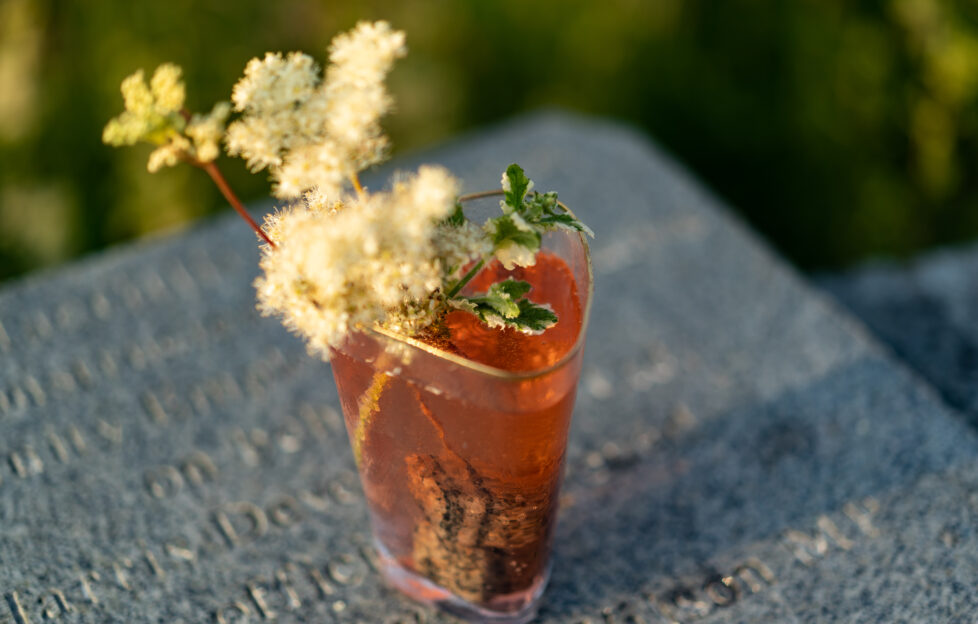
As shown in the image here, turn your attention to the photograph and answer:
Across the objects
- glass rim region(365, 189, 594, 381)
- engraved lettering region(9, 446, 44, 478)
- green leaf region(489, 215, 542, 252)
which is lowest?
engraved lettering region(9, 446, 44, 478)

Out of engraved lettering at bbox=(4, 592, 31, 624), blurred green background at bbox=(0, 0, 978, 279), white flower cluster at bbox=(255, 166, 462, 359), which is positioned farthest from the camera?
blurred green background at bbox=(0, 0, 978, 279)

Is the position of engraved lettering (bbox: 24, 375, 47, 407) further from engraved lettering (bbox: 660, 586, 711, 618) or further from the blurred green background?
engraved lettering (bbox: 660, 586, 711, 618)

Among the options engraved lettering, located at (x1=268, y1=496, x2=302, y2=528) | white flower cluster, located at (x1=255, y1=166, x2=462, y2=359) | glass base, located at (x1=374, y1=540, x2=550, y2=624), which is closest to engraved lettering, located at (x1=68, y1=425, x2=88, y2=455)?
engraved lettering, located at (x1=268, y1=496, x2=302, y2=528)

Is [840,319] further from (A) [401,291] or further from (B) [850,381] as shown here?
(A) [401,291]

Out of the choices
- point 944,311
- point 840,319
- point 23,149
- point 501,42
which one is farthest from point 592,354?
point 23,149

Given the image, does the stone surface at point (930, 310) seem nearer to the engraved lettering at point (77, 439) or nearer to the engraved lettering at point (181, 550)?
the engraved lettering at point (181, 550)

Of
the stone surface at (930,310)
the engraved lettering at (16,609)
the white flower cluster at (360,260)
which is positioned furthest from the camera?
the stone surface at (930,310)

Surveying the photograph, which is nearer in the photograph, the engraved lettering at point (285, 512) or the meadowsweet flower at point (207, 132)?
the meadowsweet flower at point (207, 132)

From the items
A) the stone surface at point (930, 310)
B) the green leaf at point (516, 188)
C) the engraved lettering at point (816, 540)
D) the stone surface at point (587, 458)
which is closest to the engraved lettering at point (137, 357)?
the stone surface at point (587, 458)
